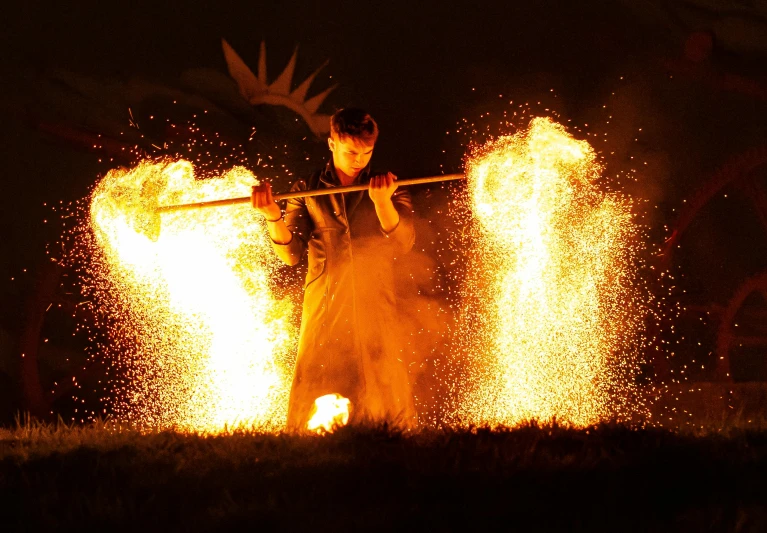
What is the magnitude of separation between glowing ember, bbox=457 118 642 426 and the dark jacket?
1.39 metres

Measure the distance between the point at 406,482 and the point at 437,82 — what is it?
353 cm

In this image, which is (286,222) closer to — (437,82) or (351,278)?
(351,278)

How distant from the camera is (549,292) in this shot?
5.75m

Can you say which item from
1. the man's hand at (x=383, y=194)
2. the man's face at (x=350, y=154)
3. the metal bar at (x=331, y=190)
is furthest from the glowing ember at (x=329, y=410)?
the man's face at (x=350, y=154)

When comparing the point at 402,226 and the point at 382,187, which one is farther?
the point at 402,226

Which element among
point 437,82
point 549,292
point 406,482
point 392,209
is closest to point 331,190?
point 392,209

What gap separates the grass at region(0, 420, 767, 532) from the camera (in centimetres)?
264

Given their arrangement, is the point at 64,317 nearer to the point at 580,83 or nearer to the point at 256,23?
the point at 256,23

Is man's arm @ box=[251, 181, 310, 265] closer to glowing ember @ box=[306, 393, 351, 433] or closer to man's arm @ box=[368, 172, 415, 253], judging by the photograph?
man's arm @ box=[368, 172, 415, 253]

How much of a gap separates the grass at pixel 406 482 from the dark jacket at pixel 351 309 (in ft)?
2.22

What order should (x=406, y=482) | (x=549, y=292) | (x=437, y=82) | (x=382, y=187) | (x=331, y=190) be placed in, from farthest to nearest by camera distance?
(x=437, y=82)
(x=549, y=292)
(x=331, y=190)
(x=382, y=187)
(x=406, y=482)

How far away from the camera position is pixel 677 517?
8.76 feet

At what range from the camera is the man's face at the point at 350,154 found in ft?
13.9

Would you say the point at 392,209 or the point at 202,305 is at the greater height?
the point at 392,209
